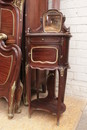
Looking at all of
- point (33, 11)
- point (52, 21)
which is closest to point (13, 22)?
point (33, 11)

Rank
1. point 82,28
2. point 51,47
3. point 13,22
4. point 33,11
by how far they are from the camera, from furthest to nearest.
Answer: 1. point 82,28
2. point 33,11
3. point 13,22
4. point 51,47

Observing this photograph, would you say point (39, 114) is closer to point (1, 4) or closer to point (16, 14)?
point (16, 14)

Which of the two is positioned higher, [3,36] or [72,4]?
[72,4]

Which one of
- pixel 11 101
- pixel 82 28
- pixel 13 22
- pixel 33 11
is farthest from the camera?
pixel 82 28

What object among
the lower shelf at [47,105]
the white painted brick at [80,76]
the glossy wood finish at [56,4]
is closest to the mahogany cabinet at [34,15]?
the glossy wood finish at [56,4]

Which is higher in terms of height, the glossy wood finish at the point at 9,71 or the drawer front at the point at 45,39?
the drawer front at the point at 45,39

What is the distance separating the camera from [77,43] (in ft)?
6.56

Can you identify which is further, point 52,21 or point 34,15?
point 34,15

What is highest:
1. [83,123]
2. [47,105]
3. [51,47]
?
[51,47]

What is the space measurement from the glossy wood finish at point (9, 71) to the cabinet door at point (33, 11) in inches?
Result: 14.7

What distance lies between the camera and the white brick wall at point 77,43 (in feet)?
6.36

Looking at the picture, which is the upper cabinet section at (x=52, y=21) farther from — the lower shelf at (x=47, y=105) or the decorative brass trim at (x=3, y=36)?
→ the lower shelf at (x=47, y=105)

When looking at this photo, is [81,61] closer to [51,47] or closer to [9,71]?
[51,47]

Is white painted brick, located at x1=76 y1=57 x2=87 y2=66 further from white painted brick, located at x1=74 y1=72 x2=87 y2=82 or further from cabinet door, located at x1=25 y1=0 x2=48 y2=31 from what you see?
cabinet door, located at x1=25 y1=0 x2=48 y2=31
